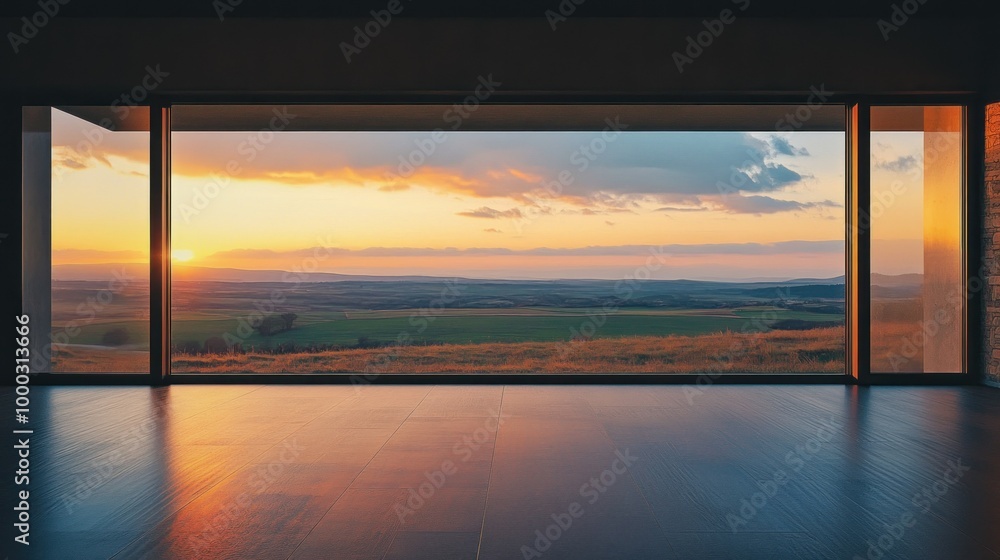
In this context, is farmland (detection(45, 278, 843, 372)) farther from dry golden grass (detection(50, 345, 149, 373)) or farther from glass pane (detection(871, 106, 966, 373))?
glass pane (detection(871, 106, 966, 373))

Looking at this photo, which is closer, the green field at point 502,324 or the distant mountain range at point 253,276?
the distant mountain range at point 253,276
